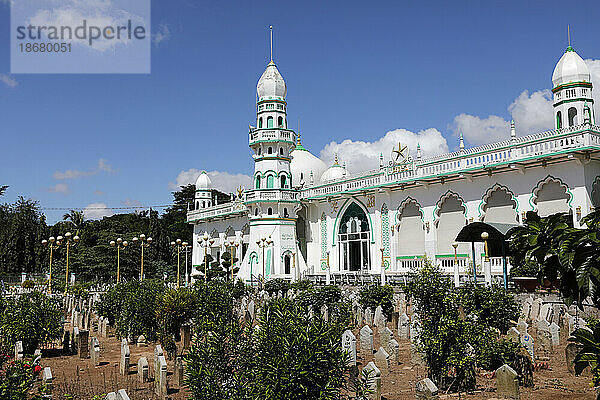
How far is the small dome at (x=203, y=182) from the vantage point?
51.2 metres

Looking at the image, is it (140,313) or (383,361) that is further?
(140,313)

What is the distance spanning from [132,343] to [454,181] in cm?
1875

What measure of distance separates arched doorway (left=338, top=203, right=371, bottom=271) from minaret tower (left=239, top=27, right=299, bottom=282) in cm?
339

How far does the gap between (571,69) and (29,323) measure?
24.1 metres

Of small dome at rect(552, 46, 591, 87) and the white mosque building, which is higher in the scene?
small dome at rect(552, 46, 591, 87)

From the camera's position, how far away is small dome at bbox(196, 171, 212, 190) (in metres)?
51.2

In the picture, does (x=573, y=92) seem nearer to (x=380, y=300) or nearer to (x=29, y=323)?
(x=380, y=300)

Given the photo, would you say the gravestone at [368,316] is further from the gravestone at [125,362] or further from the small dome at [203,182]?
the small dome at [203,182]

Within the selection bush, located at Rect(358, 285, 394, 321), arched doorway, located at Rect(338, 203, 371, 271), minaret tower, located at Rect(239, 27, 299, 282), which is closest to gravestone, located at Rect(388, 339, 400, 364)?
bush, located at Rect(358, 285, 394, 321)

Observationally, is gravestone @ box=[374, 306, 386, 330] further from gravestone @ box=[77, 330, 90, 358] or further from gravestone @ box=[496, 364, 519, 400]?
gravestone @ box=[77, 330, 90, 358]

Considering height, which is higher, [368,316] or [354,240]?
[354,240]

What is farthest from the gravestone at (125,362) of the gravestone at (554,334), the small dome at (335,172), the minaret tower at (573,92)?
the small dome at (335,172)

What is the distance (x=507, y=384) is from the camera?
27.5ft

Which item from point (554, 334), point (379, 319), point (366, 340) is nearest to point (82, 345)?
point (366, 340)
